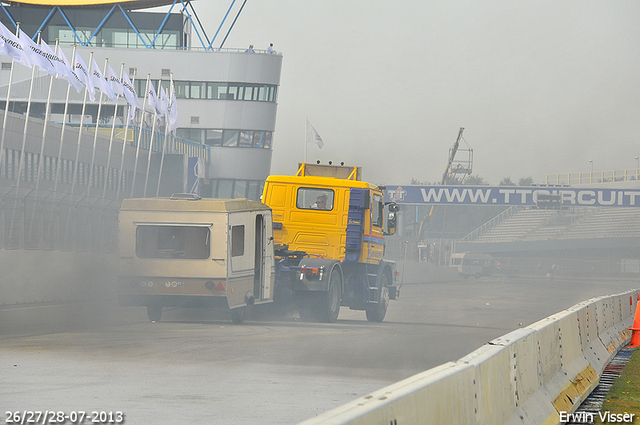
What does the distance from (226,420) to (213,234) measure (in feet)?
33.2

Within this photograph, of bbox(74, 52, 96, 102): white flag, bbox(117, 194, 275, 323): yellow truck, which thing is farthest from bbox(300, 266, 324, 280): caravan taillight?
bbox(74, 52, 96, 102): white flag

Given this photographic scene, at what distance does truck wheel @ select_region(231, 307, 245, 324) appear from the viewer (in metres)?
18.2

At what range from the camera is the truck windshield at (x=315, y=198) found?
2014 centimetres

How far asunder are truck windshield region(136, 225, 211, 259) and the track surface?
147cm

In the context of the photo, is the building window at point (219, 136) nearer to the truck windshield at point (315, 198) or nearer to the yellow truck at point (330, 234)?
the yellow truck at point (330, 234)

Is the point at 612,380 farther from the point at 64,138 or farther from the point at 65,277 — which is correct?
the point at 64,138

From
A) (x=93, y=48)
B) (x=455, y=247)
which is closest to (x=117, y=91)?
(x=93, y=48)

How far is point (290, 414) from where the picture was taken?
26.1 feet

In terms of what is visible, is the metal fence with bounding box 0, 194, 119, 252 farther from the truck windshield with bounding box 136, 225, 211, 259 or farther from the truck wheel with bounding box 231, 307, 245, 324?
the truck wheel with bounding box 231, 307, 245, 324

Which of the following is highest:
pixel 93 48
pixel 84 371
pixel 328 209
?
pixel 93 48

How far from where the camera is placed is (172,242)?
1816 cm

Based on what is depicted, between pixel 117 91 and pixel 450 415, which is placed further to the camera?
pixel 117 91

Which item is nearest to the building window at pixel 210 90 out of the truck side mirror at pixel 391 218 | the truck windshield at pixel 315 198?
the truck side mirror at pixel 391 218

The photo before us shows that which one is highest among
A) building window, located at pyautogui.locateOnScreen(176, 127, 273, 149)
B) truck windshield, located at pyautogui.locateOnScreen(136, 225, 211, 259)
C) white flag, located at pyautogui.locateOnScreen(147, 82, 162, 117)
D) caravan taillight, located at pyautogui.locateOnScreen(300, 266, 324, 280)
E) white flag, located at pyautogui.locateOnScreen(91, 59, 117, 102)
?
building window, located at pyautogui.locateOnScreen(176, 127, 273, 149)
